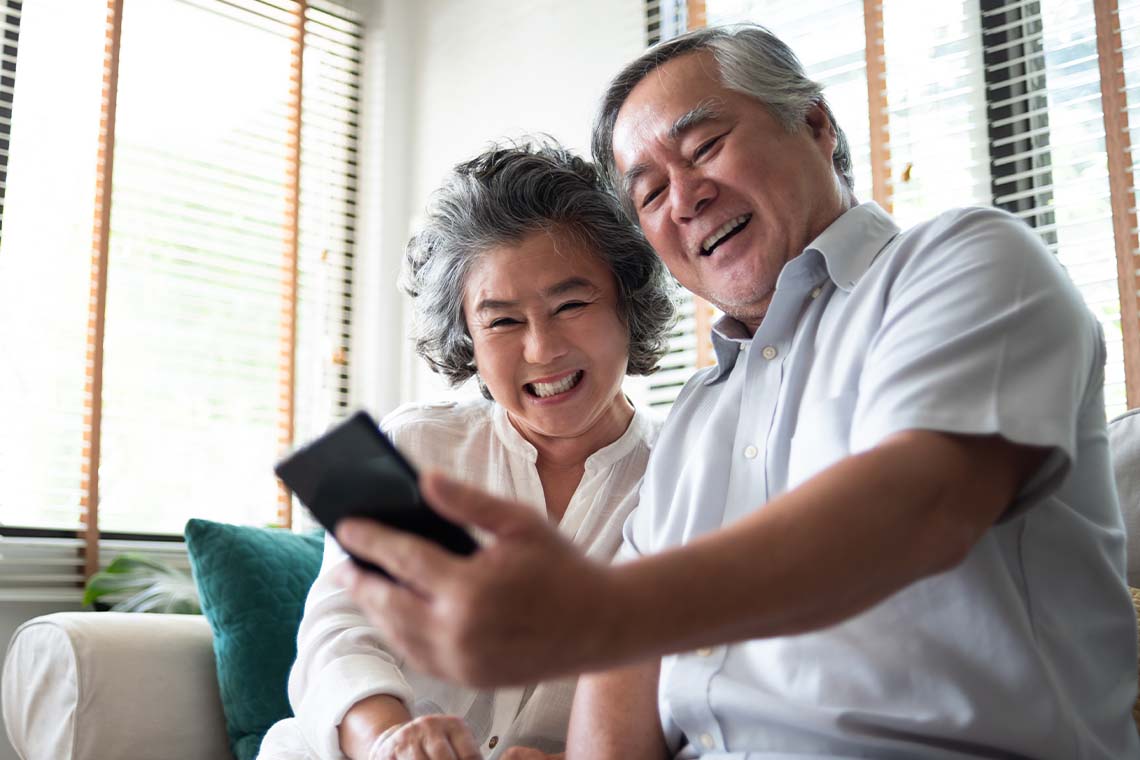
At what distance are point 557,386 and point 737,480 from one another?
514mm

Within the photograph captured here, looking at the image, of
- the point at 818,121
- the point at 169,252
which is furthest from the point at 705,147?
the point at 169,252

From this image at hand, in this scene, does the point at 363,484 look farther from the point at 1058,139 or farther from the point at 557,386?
the point at 1058,139

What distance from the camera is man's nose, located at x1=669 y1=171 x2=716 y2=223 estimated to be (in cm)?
140

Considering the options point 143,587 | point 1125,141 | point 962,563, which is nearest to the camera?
point 962,563

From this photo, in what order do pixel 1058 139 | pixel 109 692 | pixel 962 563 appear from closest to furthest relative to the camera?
1. pixel 962 563
2. pixel 109 692
3. pixel 1058 139

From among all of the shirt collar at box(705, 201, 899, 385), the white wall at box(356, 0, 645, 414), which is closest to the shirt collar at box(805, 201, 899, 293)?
the shirt collar at box(705, 201, 899, 385)

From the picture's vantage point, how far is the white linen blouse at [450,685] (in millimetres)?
1507

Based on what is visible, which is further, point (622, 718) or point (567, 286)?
point (567, 286)

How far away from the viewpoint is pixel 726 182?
1380mm

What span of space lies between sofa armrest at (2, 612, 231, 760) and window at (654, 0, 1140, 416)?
1659 mm

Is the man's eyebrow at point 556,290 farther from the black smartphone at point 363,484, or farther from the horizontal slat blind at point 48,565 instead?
the horizontal slat blind at point 48,565

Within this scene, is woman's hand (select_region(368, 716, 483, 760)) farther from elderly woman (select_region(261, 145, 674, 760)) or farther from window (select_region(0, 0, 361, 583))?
window (select_region(0, 0, 361, 583))

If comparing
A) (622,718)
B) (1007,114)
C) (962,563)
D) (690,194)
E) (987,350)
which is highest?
(1007,114)

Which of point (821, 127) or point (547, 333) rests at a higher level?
point (821, 127)
